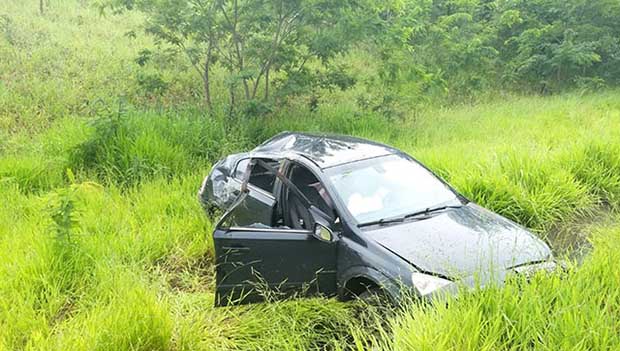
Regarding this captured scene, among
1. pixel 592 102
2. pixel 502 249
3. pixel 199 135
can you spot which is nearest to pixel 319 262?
pixel 502 249

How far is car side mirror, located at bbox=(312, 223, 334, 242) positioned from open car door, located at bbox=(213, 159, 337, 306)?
0.03 meters

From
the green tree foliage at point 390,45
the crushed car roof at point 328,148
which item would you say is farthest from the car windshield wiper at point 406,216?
the green tree foliage at point 390,45

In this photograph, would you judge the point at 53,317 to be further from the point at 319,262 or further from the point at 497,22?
the point at 497,22

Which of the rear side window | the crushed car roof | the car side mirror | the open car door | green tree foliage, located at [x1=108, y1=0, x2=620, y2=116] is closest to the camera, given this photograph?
the car side mirror

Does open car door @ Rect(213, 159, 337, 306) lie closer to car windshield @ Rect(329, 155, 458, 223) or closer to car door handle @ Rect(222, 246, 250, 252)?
car door handle @ Rect(222, 246, 250, 252)

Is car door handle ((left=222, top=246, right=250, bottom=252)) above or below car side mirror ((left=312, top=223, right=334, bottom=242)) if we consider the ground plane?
below

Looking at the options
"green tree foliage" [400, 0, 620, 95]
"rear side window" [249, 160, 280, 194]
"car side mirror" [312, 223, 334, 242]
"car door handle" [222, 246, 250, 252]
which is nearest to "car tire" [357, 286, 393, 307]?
"car side mirror" [312, 223, 334, 242]

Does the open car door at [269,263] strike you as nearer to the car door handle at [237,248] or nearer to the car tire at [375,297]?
the car door handle at [237,248]

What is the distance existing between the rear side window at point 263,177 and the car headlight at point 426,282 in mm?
1892

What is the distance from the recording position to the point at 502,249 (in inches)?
153

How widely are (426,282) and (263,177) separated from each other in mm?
2326

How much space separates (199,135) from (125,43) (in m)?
6.41

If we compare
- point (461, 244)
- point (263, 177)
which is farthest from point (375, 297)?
point (263, 177)

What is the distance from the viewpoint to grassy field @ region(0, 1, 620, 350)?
302 cm
